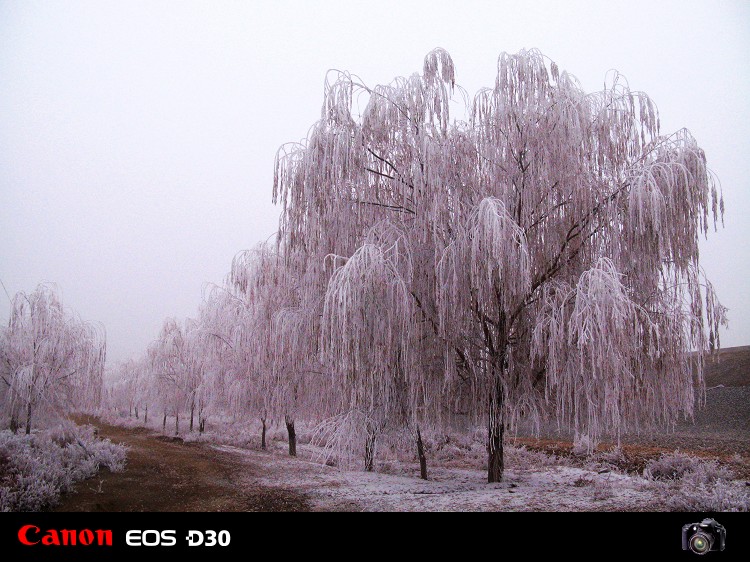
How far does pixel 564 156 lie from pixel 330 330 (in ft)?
10.5

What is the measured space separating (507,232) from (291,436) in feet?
13.8

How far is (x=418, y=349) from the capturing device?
470 cm

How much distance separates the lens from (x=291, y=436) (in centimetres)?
629

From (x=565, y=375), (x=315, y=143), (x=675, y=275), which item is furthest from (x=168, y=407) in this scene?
(x=675, y=275)

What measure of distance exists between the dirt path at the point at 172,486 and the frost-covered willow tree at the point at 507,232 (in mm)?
1536

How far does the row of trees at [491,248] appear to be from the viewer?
4.33m

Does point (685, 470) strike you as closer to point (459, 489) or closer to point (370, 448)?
point (459, 489)

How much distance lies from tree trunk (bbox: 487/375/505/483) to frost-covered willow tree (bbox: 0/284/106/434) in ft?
14.6

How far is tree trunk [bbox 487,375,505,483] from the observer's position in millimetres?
4914
